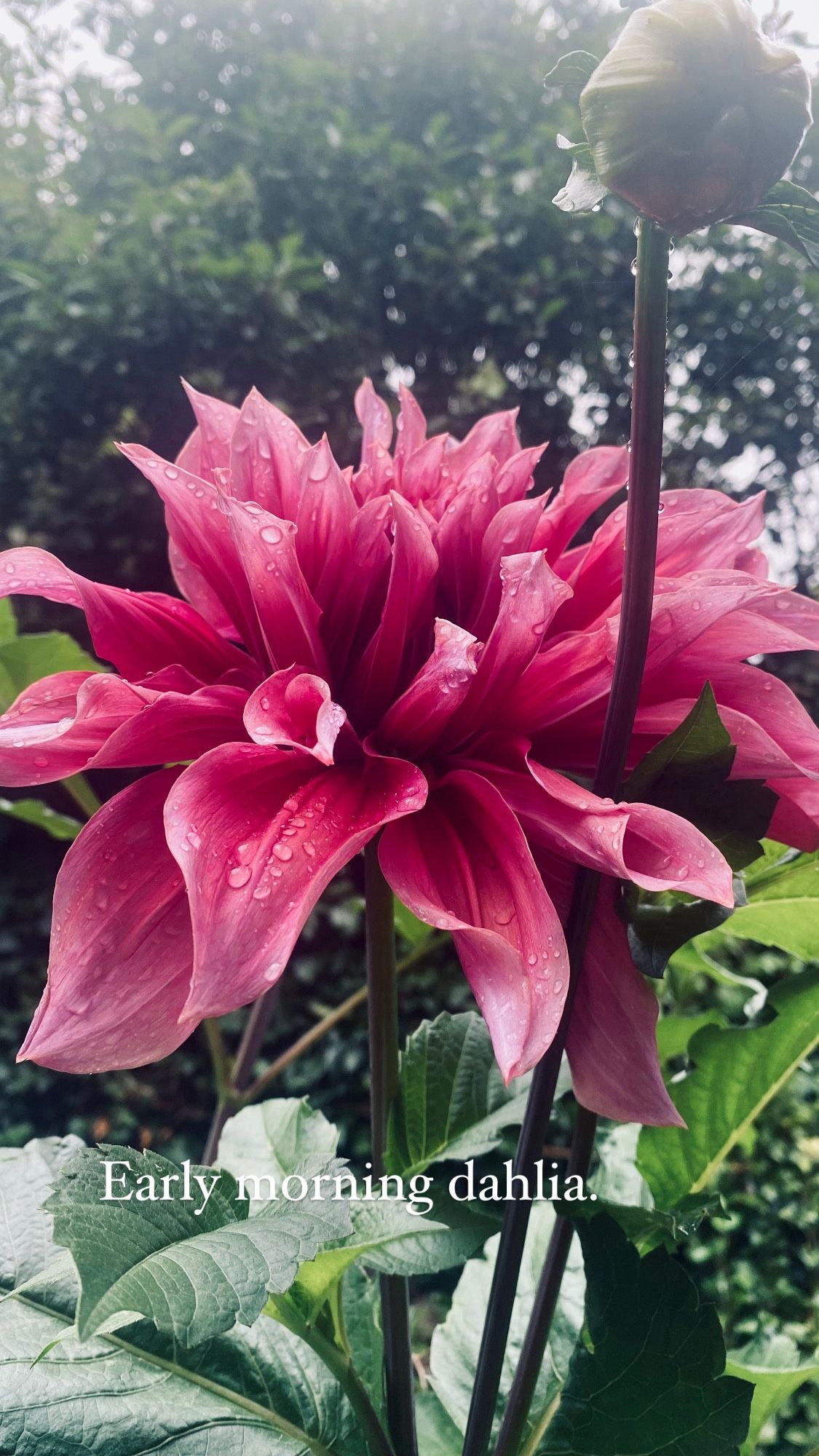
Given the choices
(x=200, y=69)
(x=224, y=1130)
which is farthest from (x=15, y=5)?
(x=224, y=1130)

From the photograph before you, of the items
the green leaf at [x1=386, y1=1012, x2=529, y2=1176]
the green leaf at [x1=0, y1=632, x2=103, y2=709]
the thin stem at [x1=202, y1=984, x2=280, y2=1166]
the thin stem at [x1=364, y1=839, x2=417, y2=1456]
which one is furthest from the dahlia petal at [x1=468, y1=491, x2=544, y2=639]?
the green leaf at [x1=0, y1=632, x2=103, y2=709]

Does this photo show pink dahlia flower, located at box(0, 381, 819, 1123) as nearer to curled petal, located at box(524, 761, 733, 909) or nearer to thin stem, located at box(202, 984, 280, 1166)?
curled petal, located at box(524, 761, 733, 909)

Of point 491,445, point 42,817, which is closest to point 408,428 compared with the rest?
point 491,445

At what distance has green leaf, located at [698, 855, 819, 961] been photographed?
0.45 meters

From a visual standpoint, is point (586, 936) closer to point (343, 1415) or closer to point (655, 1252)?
point (655, 1252)

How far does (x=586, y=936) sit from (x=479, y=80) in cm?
249

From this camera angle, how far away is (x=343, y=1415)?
431mm

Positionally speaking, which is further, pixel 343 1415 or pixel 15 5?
pixel 15 5

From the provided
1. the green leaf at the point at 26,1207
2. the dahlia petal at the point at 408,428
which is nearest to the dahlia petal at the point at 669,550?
the dahlia petal at the point at 408,428

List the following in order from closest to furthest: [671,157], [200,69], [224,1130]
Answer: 1. [671,157]
2. [224,1130]
3. [200,69]

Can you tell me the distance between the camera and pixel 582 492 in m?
0.42

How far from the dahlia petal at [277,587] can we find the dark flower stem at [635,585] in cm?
12

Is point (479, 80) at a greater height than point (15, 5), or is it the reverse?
point (15, 5)

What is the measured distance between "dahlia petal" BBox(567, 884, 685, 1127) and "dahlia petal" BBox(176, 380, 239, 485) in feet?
0.86
